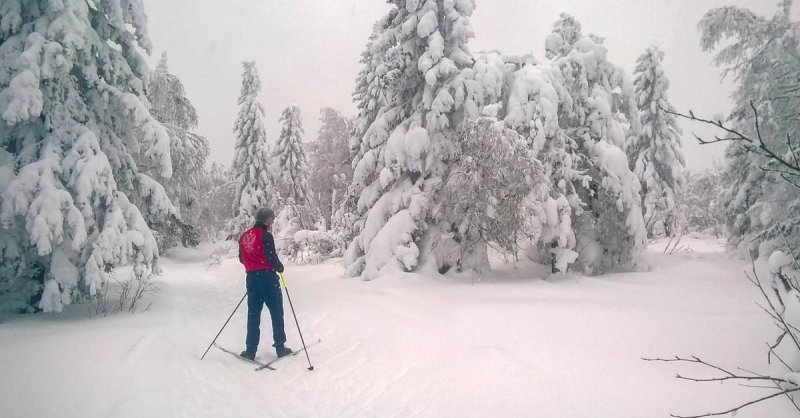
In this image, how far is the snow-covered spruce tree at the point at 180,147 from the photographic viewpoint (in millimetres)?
17016

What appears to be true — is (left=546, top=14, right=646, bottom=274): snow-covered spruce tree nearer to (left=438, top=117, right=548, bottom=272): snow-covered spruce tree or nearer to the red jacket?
(left=438, top=117, right=548, bottom=272): snow-covered spruce tree

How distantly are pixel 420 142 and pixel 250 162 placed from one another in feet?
61.2

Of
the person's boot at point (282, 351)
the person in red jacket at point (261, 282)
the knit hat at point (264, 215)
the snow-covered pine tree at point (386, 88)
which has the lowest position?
the person's boot at point (282, 351)

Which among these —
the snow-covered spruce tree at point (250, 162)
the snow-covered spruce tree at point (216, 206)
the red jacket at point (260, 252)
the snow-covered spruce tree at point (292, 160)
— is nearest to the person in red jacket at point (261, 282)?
the red jacket at point (260, 252)

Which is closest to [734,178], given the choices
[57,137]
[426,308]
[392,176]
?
[392,176]

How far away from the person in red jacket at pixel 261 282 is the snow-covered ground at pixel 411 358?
16.3 inches

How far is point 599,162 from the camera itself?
12.4 m

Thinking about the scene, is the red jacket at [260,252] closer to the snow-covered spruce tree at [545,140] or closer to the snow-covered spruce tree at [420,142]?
the snow-covered spruce tree at [420,142]

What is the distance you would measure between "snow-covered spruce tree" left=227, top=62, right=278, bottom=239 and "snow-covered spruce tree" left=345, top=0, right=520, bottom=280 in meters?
16.1

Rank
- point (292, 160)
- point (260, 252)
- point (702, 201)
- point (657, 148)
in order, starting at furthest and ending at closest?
1. point (702, 201)
2. point (292, 160)
3. point (657, 148)
4. point (260, 252)

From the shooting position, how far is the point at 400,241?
11086mm

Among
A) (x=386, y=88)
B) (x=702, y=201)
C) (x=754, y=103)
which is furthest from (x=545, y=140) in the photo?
(x=702, y=201)

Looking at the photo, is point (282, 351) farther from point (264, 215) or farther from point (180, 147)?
point (180, 147)

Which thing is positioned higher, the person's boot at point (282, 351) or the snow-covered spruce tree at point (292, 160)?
the snow-covered spruce tree at point (292, 160)
